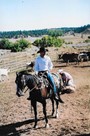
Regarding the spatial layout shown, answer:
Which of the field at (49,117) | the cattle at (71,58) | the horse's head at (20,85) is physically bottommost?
the field at (49,117)

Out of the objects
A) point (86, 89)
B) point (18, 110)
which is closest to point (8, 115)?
point (18, 110)

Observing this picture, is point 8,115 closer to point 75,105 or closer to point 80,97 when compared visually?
point 75,105

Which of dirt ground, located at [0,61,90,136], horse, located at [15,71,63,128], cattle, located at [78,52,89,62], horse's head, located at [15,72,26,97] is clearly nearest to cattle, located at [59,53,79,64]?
cattle, located at [78,52,89,62]

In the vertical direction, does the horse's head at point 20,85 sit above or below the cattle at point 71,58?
above

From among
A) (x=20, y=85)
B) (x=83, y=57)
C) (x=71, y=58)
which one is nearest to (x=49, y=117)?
(x=20, y=85)

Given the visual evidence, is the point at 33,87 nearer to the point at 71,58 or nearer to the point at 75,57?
the point at 75,57

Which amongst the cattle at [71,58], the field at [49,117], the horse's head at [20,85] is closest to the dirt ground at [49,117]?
the field at [49,117]

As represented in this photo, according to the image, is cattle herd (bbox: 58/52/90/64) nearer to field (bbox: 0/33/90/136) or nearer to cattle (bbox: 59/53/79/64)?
cattle (bbox: 59/53/79/64)

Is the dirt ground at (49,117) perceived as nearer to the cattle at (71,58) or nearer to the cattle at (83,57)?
the cattle at (71,58)

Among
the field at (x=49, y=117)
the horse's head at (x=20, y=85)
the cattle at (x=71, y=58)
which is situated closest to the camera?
the horse's head at (x=20, y=85)

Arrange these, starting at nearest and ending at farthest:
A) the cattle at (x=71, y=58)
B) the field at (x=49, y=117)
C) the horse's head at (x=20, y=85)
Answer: the horse's head at (x=20, y=85) < the field at (x=49, y=117) < the cattle at (x=71, y=58)

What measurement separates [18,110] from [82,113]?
9.20 feet

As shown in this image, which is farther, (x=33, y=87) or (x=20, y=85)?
(x=33, y=87)

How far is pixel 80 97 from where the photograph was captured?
13.9 meters
